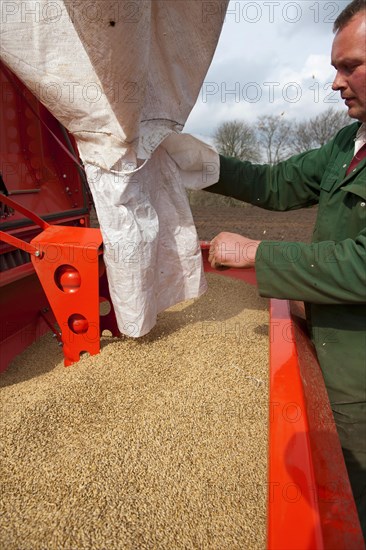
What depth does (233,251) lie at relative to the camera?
5.68 ft

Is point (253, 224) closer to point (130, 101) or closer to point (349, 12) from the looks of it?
point (349, 12)

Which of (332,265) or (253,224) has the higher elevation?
(332,265)

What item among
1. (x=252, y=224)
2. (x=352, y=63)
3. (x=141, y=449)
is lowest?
(x=252, y=224)

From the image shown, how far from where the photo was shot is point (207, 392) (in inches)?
69.2

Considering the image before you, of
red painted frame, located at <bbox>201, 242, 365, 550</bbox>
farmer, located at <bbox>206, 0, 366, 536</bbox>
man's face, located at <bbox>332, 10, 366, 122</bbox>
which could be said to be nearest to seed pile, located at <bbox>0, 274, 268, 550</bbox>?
red painted frame, located at <bbox>201, 242, 365, 550</bbox>

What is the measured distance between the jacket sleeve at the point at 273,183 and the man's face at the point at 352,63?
51 cm

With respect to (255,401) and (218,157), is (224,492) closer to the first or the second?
(255,401)

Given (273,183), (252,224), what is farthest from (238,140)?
(273,183)

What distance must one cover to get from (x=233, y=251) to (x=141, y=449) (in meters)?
0.85

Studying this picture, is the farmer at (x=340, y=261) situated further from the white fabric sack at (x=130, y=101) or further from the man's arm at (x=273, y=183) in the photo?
→ the white fabric sack at (x=130, y=101)

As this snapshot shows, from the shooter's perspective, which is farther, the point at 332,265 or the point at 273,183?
the point at 273,183

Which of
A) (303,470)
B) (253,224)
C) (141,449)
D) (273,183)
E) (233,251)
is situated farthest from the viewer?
(253,224)

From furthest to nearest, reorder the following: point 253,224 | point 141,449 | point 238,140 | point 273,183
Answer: point 238,140 → point 253,224 → point 273,183 → point 141,449

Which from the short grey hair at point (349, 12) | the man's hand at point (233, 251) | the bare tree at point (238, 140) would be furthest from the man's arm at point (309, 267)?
the bare tree at point (238, 140)
